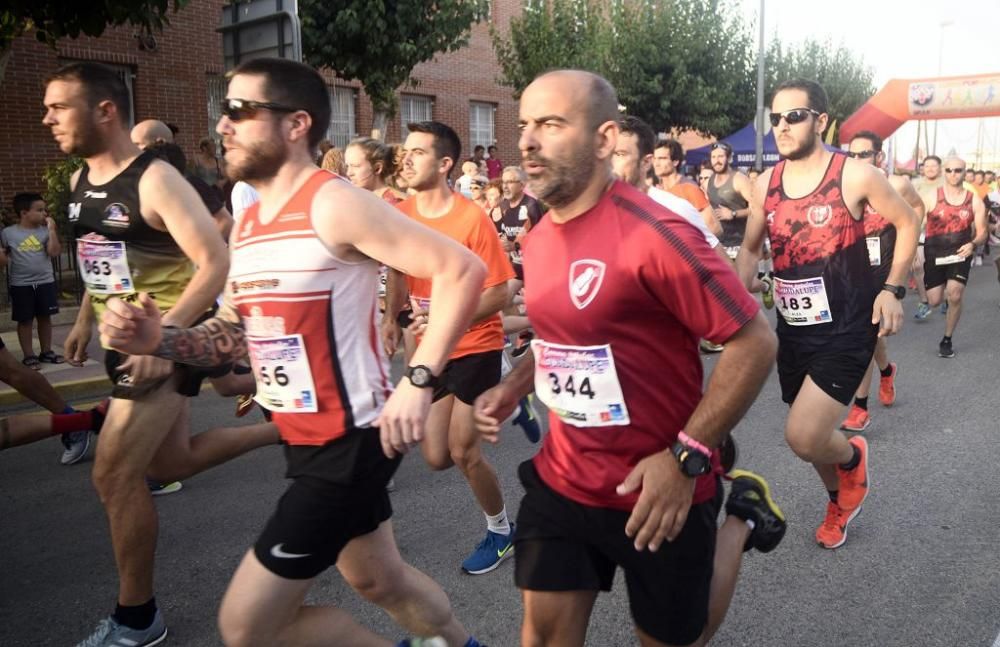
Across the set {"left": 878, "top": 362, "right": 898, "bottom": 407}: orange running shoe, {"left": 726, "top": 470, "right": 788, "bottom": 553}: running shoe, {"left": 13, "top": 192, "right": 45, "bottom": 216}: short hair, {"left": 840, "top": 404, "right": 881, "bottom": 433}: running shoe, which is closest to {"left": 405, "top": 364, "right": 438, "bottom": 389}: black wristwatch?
{"left": 726, "top": 470, "right": 788, "bottom": 553}: running shoe

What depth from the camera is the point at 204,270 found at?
119 inches

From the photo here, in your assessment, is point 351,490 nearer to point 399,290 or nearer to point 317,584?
point 317,584

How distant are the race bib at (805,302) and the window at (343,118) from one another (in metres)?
16.3

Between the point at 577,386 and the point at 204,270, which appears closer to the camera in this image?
the point at 577,386

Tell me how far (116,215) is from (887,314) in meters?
3.19

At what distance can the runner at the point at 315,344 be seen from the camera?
223 cm

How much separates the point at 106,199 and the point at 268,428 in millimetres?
1233

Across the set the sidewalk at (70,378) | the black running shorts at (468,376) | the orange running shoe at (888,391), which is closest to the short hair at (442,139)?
the black running shorts at (468,376)

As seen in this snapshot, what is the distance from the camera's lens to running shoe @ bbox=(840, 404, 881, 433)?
6.04 m

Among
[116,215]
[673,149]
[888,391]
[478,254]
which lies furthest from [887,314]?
[673,149]

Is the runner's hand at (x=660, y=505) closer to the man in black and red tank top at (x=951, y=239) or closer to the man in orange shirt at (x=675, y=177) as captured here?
the man in orange shirt at (x=675, y=177)

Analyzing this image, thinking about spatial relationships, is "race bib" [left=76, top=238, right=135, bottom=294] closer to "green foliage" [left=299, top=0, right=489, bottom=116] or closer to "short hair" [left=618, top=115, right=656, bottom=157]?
"short hair" [left=618, top=115, right=656, bottom=157]

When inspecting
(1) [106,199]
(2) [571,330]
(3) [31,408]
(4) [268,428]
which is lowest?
(3) [31,408]

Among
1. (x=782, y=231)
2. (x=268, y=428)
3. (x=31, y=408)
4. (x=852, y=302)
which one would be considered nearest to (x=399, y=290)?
(x=268, y=428)
